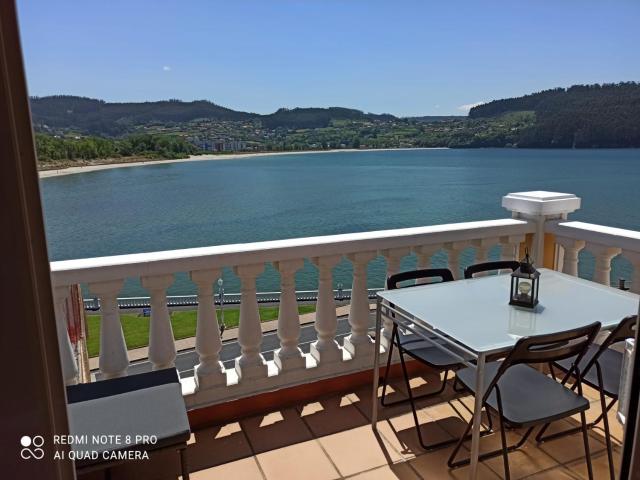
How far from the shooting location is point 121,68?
1879 inches

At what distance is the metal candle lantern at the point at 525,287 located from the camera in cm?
218

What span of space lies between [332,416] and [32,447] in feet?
7.29

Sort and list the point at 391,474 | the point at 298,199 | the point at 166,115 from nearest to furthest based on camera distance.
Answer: the point at 391,474 < the point at 166,115 < the point at 298,199

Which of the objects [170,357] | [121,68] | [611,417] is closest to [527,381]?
[611,417]

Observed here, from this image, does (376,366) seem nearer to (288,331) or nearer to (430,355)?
(430,355)

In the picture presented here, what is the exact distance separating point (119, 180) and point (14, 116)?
57.4 metres

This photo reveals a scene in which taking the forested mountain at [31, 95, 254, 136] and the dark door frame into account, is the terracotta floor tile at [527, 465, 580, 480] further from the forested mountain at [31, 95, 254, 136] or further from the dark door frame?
the forested mountain at [31, 95, 254, 136]

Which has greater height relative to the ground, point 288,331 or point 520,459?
point 288,331

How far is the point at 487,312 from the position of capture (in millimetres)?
2156

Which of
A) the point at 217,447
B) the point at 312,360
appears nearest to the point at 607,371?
the point at 312,360

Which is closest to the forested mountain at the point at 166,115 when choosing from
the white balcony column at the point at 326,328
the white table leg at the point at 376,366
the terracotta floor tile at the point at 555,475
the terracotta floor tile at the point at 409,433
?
the white balcony column at the point at 326,328

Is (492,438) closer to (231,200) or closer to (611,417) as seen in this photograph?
(611,417)

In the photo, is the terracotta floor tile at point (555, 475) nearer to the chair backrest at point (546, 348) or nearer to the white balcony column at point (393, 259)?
the chair backrest at point (546, 348)

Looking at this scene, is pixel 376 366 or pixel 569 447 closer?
pixel 569 447
